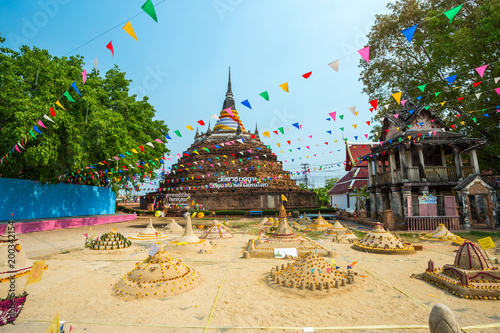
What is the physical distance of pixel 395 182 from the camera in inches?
659

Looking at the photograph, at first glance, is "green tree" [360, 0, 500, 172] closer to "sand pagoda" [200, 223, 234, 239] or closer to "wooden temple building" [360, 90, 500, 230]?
"wooden temple building" [360, 90, 500, 230]

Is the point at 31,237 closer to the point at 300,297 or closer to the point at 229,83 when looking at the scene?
the point at 300,297

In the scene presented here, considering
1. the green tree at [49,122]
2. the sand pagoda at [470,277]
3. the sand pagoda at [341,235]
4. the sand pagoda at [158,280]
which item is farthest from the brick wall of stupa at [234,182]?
the sand pagoda at [470,277]

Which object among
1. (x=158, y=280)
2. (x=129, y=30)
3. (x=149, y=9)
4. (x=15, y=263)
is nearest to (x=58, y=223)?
(x=15, y=263)

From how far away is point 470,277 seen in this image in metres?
5.39

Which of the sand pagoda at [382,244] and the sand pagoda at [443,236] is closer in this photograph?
the sand pagoda at [382,244]

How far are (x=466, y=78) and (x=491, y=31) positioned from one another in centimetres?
313

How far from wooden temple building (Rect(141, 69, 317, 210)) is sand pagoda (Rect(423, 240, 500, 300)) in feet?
69.8

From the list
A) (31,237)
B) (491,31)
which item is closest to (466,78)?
(491,31)

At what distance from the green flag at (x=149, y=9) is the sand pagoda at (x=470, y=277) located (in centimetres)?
869

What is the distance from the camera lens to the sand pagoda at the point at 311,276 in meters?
5.61

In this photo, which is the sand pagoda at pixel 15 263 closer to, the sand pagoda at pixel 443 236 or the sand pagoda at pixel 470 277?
the sand pagoda at pixel 470 277

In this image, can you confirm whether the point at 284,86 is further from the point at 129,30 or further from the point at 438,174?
the point at 438,174

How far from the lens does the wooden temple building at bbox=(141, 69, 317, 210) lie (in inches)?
1119
